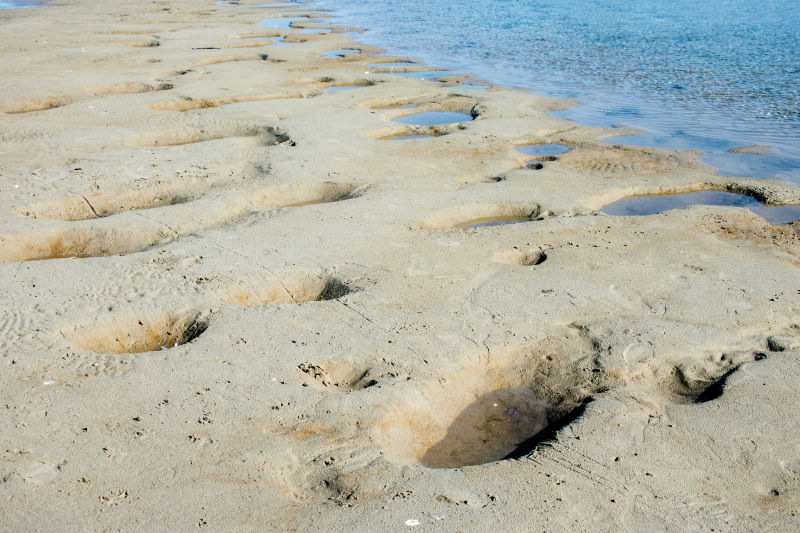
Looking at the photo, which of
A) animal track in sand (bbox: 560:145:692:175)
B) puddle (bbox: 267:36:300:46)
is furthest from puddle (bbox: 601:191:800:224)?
puddle (bbox: 267:36:300:46)

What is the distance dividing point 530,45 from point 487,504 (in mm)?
15972

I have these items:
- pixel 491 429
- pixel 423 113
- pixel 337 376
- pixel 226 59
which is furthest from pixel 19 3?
pixel 491 429

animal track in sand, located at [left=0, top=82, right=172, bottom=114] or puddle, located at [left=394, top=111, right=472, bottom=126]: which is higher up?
animal track in sand, located at [left=0, top=82, right=172, bottom=114]

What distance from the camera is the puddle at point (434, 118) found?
9.80m

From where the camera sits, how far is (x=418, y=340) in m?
4.12

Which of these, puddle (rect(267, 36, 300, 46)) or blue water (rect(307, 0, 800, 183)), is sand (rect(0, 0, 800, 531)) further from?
puddle (rect(267, 36, 300, 46))

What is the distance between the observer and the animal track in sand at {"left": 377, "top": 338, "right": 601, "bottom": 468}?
3.45 m

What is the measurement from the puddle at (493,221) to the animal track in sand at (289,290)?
5.81 feet

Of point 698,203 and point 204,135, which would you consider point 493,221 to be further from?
point 204,135

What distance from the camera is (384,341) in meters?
4.10

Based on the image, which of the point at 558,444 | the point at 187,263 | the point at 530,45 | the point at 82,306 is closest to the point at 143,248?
the point at 187,263

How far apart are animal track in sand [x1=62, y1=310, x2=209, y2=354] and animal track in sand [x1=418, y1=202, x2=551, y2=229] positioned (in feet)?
8.21

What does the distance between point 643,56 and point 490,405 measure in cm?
1349

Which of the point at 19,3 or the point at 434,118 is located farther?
the point at 19,3
